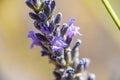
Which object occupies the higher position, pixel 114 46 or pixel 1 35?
pixel 1 35

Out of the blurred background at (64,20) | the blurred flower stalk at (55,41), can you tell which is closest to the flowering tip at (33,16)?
the blurred flower stalk at (55,41)

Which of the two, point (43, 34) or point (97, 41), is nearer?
point (43, 34)

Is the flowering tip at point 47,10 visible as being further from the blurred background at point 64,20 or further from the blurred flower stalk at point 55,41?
the blurred background at point 64,20

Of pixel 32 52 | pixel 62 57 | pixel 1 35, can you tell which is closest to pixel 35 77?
pixel 32 52

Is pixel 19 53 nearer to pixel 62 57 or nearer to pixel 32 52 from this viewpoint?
pixel 32 52

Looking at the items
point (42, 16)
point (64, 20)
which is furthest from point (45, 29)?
point (64, 20)

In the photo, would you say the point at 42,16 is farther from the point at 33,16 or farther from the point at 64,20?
the point at 64,20
